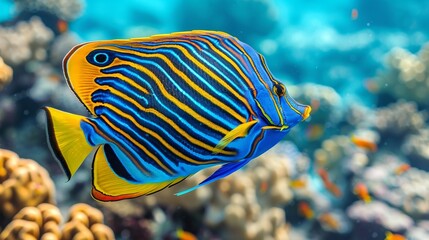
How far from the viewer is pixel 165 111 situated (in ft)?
3.41

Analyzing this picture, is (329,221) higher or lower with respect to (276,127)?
lower

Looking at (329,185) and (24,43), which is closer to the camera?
(24,43)

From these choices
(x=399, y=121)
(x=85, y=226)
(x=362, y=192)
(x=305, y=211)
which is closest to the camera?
(x=85, y=226)

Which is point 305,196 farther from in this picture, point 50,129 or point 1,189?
point 50,129

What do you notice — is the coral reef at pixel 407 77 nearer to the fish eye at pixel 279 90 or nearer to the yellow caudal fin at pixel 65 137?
the fish eye at pixel 279 90

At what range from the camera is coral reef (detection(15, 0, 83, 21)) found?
713cm

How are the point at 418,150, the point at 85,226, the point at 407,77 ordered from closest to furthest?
the point at 85,226, the point at 418,150, the point at 407,77

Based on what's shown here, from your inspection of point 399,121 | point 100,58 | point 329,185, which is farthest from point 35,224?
point 399,121

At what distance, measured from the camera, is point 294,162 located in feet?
21.4

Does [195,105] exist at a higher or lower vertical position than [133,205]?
higher

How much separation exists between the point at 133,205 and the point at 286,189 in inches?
65.2

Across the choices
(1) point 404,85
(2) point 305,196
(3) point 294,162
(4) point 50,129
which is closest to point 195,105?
(4) point 50,129

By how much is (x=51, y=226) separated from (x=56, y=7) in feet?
20.1

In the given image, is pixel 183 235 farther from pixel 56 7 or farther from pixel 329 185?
pixel 56 7
